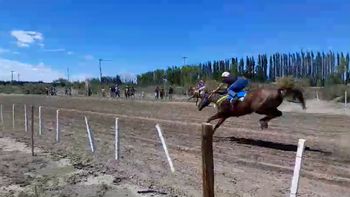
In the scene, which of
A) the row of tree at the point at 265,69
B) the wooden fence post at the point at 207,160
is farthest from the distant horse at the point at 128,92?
the wooden fence post at the point at 207,160

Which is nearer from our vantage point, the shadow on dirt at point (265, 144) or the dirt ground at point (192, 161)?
the dirt ground at point (192, 161)

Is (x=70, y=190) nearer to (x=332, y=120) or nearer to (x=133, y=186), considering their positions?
(x=133, y=186)

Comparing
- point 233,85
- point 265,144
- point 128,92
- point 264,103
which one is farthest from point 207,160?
point 128,92

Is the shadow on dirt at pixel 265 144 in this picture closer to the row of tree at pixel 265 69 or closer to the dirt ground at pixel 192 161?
the dirt ground at pixel 192 161

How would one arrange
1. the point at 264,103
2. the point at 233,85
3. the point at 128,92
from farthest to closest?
the point at 128,92, the point at 233,85, the point at 264,103

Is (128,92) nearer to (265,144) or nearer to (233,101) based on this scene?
(233,101)

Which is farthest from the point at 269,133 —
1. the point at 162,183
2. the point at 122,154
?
the point at 162,183

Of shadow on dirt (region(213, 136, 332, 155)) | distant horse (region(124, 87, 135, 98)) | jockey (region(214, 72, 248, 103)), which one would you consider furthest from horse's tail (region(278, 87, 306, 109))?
distant horse (region(124, 87, 135, 98))

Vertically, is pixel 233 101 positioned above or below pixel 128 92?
above

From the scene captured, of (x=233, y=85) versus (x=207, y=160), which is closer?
(x=207, y=160)

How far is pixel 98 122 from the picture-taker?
2845 cm

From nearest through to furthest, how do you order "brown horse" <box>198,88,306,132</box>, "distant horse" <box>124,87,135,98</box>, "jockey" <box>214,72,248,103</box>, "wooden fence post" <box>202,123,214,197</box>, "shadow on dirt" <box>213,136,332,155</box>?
"wooden fence post" <box>202,123,214,197</box> → "shadow on dirt" <box>213,136,332,155</box> → "brown horse" <box>198,88,306,132</box> → "jockey" <box>214,72,248,103</box> → "distant horse" <box>124,87,135,98</box>

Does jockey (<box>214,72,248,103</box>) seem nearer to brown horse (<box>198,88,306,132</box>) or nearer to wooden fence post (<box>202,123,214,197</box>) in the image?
brown horse (<box>198,88,306,132</box>)

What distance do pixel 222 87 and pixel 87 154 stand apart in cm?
537
